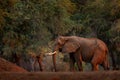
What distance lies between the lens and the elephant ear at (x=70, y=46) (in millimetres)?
18578

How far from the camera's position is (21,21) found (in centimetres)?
1866

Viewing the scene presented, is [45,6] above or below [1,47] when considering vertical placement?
above

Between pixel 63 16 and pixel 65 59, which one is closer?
pixel 63 16

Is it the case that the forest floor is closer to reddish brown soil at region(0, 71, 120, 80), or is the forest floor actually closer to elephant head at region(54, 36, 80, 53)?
reddish brown soil at region(0, 71, 120, 80)

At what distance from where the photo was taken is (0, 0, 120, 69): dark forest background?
60.5 feet

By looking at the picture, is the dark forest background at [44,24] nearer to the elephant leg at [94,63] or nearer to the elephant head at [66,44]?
the elephant head at [66,44]

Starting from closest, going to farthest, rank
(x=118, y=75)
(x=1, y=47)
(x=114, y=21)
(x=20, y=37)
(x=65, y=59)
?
(x=118, y=75) < (x=20, y=37) < (x=1, y=47) < (x=114, y=21) < (x=65, y=59)

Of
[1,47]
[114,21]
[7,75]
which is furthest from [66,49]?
[7,75]

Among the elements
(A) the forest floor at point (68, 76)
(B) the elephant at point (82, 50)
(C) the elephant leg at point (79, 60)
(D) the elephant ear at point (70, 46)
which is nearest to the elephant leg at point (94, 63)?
(B) the elephant at point (82, 50)

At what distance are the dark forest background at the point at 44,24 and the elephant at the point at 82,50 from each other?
1626mm

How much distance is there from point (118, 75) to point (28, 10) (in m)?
16.0

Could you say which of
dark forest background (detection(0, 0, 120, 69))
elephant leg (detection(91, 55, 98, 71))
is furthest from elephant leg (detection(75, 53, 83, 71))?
dark forest background (detection(0, 0, 120, 69))

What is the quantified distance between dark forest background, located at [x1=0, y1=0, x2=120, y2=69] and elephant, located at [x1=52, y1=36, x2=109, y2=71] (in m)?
1.63

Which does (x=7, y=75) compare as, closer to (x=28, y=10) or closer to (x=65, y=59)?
(x=28, y=10)
